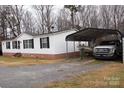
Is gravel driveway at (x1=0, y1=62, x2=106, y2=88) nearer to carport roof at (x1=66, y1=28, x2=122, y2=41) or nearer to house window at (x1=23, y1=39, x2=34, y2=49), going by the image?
carport roof at (x1=66, y1=28, x2=122, y2=41)

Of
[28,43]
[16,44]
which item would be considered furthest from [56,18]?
[28,43]

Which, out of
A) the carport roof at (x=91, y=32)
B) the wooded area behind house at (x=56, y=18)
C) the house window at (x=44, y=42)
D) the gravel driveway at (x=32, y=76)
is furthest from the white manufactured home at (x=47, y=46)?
the wooded area behind house at (x=56, y=18)

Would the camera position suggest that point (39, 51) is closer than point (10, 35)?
Yes

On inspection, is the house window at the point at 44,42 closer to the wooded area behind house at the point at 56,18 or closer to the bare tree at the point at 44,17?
the wooded area behind house at the point at 56,18

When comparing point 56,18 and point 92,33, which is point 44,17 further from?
point 92,33

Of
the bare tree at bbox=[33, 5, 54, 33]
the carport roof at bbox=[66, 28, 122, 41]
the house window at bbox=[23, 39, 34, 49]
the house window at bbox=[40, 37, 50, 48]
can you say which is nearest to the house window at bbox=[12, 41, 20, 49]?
the house window at bbox=[23, 39, 34, 49]

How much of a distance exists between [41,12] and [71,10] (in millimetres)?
8766

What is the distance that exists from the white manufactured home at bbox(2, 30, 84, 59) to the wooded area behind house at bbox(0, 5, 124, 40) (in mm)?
9548

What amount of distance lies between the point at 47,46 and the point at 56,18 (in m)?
22.0

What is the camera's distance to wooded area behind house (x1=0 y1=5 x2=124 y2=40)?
119 ft

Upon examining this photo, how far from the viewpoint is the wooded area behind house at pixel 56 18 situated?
36312 millimetres

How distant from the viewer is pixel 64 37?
71.1 ft

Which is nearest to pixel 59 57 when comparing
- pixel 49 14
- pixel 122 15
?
pixel 122 15
